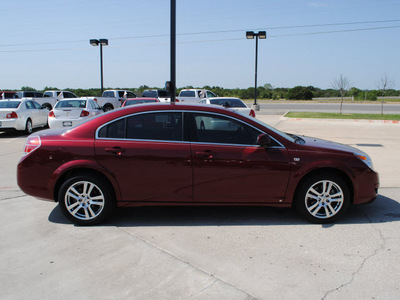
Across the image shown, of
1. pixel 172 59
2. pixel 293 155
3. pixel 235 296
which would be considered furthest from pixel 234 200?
pixel 172 59

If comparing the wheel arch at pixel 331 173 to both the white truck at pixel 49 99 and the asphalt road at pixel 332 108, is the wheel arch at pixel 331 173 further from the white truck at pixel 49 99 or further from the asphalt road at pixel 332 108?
the asphalt road at pixel 332 108

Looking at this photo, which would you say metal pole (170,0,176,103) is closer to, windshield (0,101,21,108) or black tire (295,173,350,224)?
black tire (295,173,350,224)

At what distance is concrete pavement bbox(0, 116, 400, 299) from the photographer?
3.35m

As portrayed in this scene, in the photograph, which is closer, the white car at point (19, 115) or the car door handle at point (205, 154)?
the car door handle at point (205, 154)

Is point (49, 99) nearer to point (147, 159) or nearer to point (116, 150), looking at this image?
point (116, 150)

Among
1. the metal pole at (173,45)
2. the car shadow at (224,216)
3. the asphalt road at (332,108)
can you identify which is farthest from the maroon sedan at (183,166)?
the asphalt road at (332,108)

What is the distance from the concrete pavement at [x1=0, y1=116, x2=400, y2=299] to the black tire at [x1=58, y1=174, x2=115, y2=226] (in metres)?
0.15

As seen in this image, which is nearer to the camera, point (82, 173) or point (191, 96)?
point (82, 173)

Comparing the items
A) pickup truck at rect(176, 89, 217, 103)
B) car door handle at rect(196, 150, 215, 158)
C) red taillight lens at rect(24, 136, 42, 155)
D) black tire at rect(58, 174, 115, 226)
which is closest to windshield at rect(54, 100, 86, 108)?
pickup truck at rect(176, 89, 217, 103)

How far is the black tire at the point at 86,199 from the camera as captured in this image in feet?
→ 15.7

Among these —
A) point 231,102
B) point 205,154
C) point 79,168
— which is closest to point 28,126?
point 231,102

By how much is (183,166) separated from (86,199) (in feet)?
4.42

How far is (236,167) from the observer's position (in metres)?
4.77

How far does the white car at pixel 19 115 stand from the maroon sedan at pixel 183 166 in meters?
10.9
